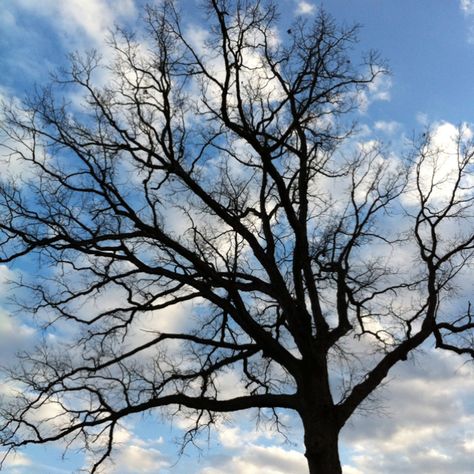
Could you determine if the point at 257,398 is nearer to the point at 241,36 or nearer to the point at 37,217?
the point at 37,217

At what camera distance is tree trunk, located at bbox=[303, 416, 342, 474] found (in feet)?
32.6

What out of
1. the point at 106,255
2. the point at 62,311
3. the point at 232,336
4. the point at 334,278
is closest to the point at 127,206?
the point at 106,255

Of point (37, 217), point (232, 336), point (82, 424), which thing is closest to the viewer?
point (82, 424)

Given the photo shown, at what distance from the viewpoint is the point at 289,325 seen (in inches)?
456

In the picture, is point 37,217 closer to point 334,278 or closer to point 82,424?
point 82,424

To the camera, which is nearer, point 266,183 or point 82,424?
point 82,424

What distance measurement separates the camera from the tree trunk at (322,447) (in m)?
9.93

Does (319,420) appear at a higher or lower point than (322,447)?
higher

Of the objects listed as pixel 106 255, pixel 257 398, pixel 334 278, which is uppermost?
pixel 334 278

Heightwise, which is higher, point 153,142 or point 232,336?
point 153,142

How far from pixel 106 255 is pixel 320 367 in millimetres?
4534

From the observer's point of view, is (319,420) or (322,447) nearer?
(322,447)

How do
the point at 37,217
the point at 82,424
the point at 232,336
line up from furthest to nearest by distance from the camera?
the point at 232,336 → the point at 37,217 → the point at 82,424

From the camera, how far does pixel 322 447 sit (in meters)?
10.0
